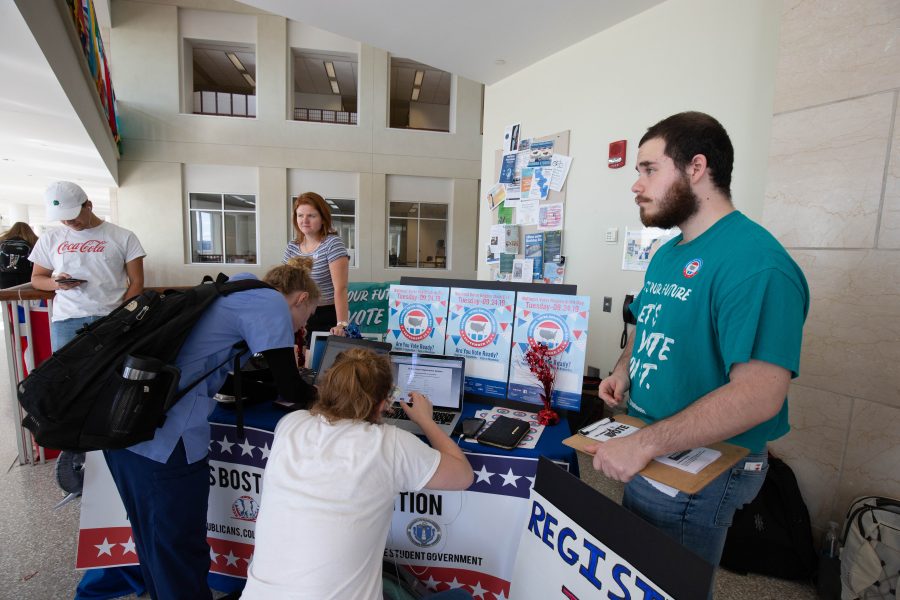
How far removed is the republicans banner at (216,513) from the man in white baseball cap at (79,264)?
4.11ft

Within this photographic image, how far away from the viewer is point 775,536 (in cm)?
185

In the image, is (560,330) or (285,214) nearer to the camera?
(560,330)

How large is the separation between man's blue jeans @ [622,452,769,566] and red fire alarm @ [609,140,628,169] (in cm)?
222

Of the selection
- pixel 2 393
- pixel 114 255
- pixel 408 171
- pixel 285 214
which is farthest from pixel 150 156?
pixel 114 255

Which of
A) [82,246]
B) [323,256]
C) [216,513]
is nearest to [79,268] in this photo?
[82,246]

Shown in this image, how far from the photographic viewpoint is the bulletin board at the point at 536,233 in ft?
10.7

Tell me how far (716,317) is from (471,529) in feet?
3.37

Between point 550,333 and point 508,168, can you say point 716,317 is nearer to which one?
point 550,333

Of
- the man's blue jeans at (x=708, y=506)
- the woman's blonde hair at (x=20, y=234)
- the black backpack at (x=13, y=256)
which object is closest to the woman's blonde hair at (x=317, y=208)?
the man's blue jeans at (x=708, y=506)

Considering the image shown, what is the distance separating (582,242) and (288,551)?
2.73 meters

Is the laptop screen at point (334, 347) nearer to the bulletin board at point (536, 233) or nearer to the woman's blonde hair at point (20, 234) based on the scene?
the bulletin board at point (536, 233)

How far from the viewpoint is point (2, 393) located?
368 centimetres

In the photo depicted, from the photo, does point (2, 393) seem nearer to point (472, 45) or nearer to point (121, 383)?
point (121, 383)

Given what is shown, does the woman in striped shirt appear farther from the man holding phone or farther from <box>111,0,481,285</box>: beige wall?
<box>111,0,481,285</box>: beige wall
